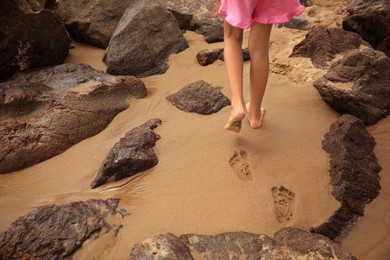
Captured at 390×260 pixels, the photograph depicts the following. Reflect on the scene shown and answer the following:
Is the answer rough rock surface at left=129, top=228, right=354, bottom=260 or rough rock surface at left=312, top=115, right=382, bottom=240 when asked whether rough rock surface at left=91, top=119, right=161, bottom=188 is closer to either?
rough rock surface at left=129, top=228, right=354, bottom=260

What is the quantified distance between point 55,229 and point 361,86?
7.15 ft

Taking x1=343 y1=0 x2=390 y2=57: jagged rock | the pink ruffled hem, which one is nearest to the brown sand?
the pink ruffled hem

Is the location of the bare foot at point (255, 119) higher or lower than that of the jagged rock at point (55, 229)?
higher

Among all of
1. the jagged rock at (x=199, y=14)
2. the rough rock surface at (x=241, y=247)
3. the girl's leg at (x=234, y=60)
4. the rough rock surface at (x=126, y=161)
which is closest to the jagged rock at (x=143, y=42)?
the jagged rock at (x=199, y=14)

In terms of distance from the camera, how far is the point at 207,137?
2.38 metres

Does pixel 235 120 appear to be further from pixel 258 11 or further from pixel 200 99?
pixel 200 99

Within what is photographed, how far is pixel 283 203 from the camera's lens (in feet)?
6.37

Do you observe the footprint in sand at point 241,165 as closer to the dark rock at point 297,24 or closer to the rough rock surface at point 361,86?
the rough rock surface at point 361,86

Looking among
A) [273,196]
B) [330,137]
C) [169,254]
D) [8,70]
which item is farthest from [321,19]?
[169,254]

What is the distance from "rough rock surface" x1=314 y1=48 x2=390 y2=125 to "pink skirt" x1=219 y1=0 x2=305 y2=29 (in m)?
0.83

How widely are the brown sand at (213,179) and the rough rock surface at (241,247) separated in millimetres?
79

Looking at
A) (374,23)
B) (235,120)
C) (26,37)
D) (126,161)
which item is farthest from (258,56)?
(26,37)

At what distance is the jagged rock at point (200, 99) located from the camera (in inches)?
107

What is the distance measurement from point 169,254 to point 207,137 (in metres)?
0.97
